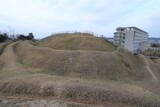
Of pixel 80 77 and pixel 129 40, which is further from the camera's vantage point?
pixel 129 40

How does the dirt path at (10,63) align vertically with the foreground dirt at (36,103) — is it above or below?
above

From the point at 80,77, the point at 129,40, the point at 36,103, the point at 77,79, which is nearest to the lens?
the point at 36,103

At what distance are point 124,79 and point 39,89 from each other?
820 centimetres

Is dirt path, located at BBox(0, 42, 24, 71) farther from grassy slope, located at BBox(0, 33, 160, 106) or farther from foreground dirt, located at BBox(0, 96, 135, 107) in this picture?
foreground dirt, located at BBox(0, 96, 135, 107)

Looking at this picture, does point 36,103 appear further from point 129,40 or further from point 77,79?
point 129,40

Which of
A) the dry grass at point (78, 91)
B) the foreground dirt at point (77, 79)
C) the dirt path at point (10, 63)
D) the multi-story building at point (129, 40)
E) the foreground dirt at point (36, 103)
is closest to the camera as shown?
the foreground dirt at point (36, 103)

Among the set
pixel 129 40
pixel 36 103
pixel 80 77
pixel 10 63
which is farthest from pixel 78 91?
pixel 129 40

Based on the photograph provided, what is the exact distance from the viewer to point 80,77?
1423cm

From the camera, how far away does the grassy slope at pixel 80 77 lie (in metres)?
10.4

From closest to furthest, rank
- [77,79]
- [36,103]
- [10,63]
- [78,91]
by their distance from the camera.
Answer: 1. [36,103]
2. [78,91]
3. [77,79]
4. [10,63]

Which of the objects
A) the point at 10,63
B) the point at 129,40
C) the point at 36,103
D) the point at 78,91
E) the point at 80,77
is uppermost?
the point at 129,40

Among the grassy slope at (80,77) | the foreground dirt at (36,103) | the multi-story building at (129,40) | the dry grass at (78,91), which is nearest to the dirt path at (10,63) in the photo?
the grassy slope at (80,77)

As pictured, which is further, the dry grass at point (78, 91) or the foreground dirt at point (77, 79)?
the dry grass at point (78, 91)

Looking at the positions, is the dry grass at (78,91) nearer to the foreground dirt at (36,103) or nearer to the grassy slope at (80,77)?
the grassy slope at (80,77)
